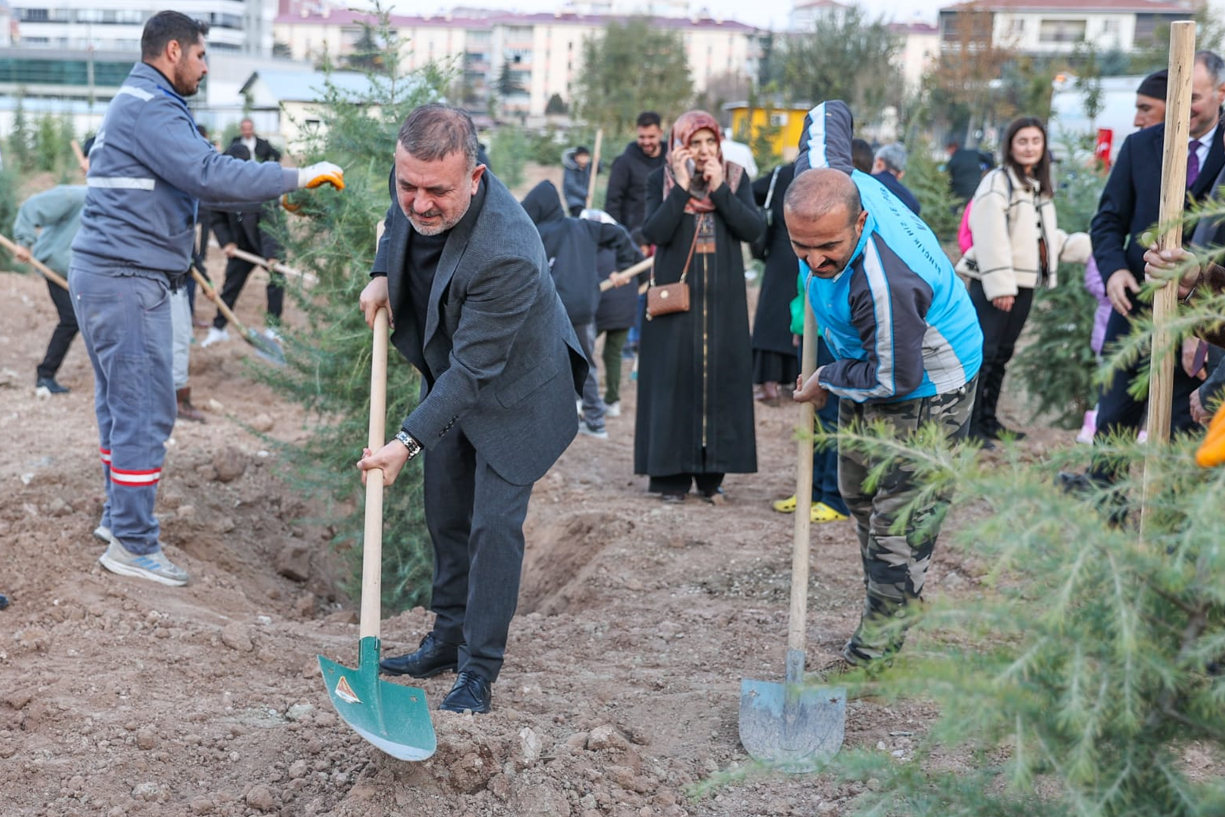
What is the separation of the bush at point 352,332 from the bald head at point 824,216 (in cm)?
233

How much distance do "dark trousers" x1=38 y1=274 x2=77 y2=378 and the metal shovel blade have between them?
580 cm

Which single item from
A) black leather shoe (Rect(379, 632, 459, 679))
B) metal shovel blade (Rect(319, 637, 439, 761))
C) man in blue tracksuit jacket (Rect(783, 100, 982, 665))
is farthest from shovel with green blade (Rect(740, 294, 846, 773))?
black leather shoe (Rect(379, 632, 459, 679))

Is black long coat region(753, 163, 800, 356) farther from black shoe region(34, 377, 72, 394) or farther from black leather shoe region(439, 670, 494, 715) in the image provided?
black shoe region(34, 377, 72, 394)

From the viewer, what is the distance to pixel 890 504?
3.53 meters

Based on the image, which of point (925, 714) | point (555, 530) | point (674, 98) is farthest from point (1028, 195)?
point (674, 98)

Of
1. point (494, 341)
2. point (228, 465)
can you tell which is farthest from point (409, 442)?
point (228, 465)

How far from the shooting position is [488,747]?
2.95 m

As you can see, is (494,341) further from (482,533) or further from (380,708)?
(380,708)

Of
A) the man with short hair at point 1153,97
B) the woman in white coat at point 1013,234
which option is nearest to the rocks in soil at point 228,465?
the woman in white coat at point 1013,234

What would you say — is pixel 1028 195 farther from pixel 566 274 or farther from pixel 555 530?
pixel 555 530

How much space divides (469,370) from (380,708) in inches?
35.9

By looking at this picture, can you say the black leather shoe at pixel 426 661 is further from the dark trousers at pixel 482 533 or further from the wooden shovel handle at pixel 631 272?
the wooden shovel handle at pixel 631 272

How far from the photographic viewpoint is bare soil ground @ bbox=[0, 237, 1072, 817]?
115 inches

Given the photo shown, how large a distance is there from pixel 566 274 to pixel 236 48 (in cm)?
8962
